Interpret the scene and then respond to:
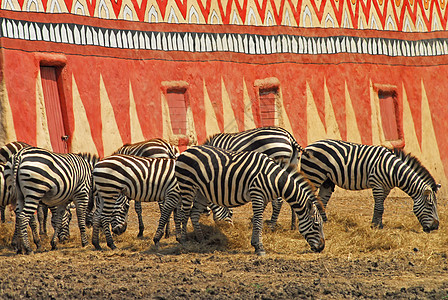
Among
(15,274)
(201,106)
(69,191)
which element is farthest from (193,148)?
(201,106)

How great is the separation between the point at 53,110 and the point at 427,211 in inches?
314

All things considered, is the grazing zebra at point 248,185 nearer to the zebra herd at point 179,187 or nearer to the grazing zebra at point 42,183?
the zebra herd at point 179,187

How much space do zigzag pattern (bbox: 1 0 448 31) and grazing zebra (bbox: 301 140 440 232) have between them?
241 inches

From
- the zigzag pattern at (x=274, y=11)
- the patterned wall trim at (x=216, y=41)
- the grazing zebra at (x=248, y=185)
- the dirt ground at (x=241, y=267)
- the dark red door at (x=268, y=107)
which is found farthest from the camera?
the dark red door at (x=268, y=107)

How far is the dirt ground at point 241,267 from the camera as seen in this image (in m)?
7.81

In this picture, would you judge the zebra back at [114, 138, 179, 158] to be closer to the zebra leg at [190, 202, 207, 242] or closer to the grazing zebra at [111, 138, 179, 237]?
the grazing zebra at [111, 138, 179, 237]

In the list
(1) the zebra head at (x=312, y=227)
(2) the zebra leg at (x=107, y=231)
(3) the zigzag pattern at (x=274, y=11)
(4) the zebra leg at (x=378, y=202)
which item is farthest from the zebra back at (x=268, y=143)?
(3) the zigzag pattern at (x=274, y=11)

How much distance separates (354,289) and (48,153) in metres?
5.29

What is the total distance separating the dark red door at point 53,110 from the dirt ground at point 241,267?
322 cm

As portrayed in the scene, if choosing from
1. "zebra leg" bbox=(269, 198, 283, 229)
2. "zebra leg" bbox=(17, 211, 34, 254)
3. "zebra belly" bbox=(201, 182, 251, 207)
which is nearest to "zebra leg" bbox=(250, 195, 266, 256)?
"zebra belly" bbox=(201, 182, 251, 207)

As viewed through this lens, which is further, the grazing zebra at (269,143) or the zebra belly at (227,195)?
the grazing zebra at (269,143)

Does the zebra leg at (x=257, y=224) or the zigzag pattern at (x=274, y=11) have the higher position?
the zigzag pattern at (x=274, y=11)

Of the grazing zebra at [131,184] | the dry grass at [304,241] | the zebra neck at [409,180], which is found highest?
the grazing zebra at [131,184]

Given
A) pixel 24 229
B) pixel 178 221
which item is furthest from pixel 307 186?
pixel 24 229
